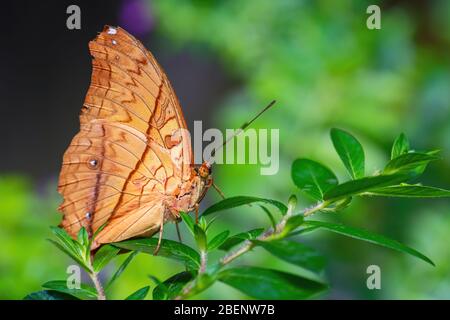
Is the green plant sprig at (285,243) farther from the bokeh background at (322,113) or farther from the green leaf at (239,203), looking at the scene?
the bokeh background at (322,113)

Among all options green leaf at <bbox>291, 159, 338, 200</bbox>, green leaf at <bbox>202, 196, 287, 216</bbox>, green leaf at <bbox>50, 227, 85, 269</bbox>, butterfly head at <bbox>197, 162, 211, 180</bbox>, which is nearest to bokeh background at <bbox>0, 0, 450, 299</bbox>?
butterfly head at <bbox>197, 162, 211, 180</bbox>

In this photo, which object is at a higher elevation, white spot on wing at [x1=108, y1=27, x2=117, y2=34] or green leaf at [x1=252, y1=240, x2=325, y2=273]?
white spot on wing at [x1=108, y1=27, x2=117, y2=34]

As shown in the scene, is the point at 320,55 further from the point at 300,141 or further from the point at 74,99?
the point at 74,99

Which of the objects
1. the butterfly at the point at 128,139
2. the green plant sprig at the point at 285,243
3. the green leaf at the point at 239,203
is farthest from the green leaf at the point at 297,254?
the butterfly at the point at 128,139

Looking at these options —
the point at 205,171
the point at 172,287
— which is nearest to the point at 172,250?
the point at 172,287

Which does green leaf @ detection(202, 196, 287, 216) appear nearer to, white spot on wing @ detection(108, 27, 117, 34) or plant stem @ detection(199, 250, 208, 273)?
plant stem @ detection(199, 250, 208, 273)

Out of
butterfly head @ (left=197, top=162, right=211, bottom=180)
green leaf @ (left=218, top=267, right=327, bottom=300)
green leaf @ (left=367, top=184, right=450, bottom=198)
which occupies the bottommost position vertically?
green leaf @ (left=218, top=267, right=327, bottom=300)

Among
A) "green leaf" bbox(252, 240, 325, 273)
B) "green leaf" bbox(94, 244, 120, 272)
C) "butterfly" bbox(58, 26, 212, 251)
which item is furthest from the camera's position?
"butterfly" bbox(58, 26, 212, 251)
